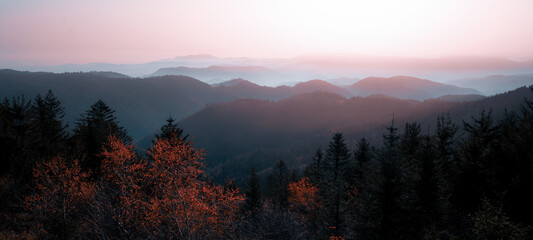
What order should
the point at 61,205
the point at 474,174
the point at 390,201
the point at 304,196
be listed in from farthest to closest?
the point at 304,196, the point at 474,174, the point at 390,201, the point at 61,205

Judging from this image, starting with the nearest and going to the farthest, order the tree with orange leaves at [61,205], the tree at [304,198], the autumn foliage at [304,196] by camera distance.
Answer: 1. the tree with orange leaves at [61,205]
2. the autumn foliage at [304,196]
3. the tree at [304,198]

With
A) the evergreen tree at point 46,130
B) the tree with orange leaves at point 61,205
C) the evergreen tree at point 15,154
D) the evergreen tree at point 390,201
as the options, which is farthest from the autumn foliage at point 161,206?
the evergreen tree at point 46,130

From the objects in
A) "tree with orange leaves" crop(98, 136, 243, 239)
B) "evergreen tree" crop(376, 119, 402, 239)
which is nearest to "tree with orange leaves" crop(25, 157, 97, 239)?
"tree with orange leaves" crop(98, 136, 243, 239)

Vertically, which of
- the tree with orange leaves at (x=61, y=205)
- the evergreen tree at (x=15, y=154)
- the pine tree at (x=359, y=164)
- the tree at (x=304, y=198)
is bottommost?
the tree at (x=304, y=198)

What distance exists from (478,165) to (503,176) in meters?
1.61

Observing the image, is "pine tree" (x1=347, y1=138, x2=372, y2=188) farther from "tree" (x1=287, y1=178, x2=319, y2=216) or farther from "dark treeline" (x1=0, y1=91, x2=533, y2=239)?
"dark treeline" (x1=0, y1=91, x2=533, y2=239)

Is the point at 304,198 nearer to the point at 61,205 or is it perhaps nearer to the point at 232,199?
the point at 232,199

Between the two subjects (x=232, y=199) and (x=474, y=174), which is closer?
(x=232, y=199)

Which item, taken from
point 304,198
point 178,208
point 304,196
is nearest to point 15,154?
point 178,208

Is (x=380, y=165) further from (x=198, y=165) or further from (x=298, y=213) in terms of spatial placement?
(x=298, y=213)

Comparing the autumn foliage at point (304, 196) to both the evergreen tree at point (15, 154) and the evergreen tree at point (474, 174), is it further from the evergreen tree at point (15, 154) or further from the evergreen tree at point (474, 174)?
the evergreen tree at point (15, 154)

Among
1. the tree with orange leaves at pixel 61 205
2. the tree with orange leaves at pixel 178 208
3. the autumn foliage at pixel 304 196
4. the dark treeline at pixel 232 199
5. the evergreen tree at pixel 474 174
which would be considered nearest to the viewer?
the tree with orange leaves at pixel 178 208

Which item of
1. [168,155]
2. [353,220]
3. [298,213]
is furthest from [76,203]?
[298,213]

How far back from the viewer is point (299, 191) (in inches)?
1524
